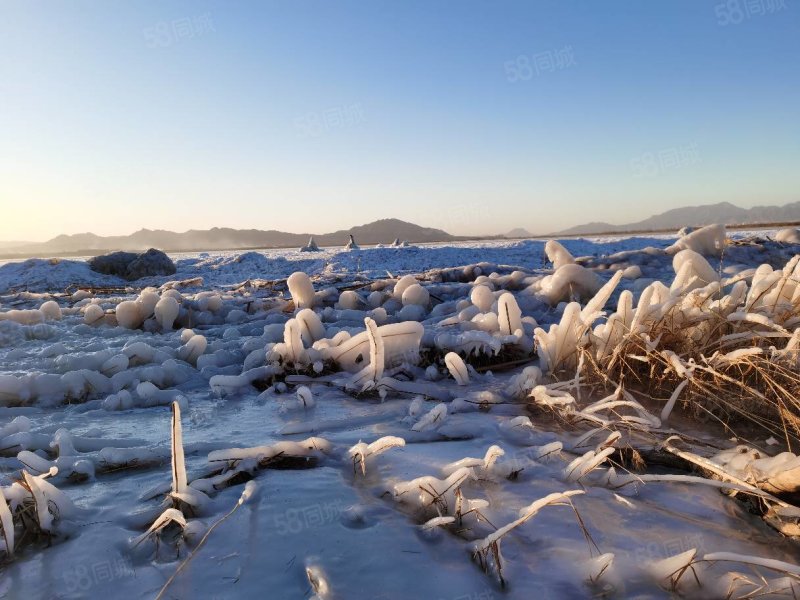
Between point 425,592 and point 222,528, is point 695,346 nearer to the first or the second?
point 425,592

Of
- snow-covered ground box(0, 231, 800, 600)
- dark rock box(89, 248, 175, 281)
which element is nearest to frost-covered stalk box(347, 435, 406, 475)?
snow-covered ground box(0, 231, 800, 600)

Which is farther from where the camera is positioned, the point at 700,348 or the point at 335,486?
the point at 700,348

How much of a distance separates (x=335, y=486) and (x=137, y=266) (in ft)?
29.1

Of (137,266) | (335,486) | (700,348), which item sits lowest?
(335,486)

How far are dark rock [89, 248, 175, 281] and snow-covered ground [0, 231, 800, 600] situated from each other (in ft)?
21.1

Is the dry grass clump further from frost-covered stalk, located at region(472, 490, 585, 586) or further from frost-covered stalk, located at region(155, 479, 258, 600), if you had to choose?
frost-covered stalk, located at region(155, 479, 258, 600)

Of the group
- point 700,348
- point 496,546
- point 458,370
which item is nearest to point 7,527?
point 496,546

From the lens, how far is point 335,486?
1054 millimetres

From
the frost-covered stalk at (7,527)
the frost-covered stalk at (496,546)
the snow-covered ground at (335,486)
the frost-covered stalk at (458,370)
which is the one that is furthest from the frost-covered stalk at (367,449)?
the frost-covered stalk at (458,370)

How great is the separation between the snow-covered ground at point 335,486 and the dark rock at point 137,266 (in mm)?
6434

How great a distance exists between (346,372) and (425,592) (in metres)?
1.40

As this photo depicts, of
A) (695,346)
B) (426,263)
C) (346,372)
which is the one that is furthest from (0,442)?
(426,263)

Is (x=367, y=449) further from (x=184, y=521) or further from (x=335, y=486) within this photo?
(x=184, y=521)

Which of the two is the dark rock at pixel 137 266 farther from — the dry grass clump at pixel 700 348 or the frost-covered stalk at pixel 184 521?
the frost-covered stalk at pixel 184 521
